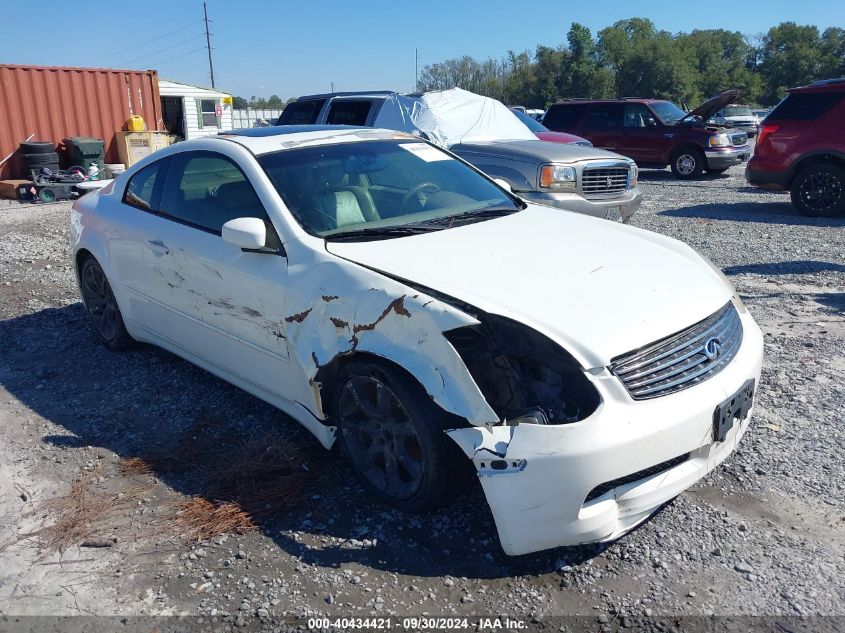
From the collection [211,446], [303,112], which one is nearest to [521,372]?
[211,446]

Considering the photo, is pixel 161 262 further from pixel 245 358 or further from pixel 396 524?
pixel 396 524

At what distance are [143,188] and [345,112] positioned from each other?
19.1ft

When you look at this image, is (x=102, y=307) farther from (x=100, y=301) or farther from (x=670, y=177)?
(x=670, y=177)

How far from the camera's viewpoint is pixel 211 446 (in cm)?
395

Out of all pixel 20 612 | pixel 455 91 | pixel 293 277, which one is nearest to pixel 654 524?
pixel 293 277

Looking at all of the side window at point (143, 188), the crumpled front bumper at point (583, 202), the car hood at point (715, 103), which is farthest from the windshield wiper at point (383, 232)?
the car hood at point (715, 103)

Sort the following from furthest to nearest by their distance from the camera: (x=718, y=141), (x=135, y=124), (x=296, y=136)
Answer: (x=135, y=124), (x=718, y=141), (x=296, y=136)

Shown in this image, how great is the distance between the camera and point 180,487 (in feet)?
11.7

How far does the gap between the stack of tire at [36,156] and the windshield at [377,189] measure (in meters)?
13.1

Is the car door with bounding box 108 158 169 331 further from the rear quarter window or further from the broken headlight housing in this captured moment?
the rear quarter window

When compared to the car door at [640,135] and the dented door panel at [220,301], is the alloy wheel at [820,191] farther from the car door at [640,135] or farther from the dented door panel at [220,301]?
the dented door panel at [220,301]

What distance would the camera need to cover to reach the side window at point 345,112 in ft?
33.3

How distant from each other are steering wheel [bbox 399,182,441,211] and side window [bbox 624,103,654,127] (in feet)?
46.2

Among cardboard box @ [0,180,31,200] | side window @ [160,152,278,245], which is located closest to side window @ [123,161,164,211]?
side window @ [160,152,278,245]
